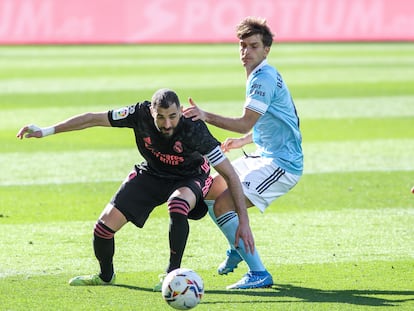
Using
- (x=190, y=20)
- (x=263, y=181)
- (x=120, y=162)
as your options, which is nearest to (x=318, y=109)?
(x=120, y=162)

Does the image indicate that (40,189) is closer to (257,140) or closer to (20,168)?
(20,168)

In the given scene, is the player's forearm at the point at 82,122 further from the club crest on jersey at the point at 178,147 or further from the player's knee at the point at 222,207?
the player's knee at the point at 222,207

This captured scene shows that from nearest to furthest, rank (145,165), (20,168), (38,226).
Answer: (145,165) → (38,226) → (20,168)

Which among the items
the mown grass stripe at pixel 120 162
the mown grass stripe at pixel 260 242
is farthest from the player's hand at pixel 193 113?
the mown grass stripe at pixel 120 162

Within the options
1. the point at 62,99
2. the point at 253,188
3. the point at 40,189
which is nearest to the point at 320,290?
the point at 253,188

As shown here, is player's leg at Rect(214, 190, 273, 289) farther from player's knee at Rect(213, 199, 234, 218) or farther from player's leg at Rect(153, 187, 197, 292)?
player's leg at Rect(153, 187, 197, 292)

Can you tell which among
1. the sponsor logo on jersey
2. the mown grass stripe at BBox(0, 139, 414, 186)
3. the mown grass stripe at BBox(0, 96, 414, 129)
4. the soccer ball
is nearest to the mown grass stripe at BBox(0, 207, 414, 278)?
the sponsor logo on jersey

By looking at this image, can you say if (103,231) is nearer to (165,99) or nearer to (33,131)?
(33,131)

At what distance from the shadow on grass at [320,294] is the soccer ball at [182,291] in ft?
1.23

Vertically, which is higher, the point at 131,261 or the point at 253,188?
the point at 253,188

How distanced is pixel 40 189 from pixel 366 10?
22.7m

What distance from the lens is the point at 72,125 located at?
7582mm

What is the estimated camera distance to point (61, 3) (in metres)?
31.4

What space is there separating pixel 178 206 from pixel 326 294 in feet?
4.03
